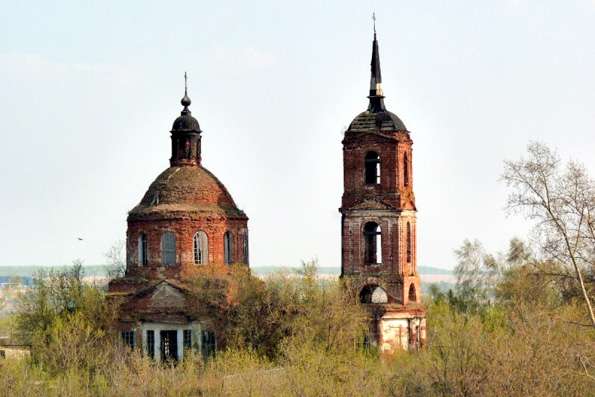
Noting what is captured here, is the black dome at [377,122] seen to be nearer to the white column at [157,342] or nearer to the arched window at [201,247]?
the arched window at [201,247]

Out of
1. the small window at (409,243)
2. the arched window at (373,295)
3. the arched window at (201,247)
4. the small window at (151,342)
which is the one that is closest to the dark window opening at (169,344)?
the small window at (151,342)

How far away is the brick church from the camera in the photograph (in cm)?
4950

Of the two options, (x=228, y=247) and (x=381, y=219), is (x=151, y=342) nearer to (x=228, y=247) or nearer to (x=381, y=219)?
(x=228, y=247)

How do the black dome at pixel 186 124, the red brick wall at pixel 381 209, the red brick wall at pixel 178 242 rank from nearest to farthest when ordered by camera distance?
the red brick wall at pixel 381 209, the red brick wall at pixel 178 242, the black dome at pixel 186 124

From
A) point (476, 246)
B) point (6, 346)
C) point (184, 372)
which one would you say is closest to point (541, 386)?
point (184, 372)

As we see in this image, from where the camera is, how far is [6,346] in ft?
186

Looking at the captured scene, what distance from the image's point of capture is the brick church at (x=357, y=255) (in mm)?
49500

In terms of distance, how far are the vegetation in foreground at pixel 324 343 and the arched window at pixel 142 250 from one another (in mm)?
1910

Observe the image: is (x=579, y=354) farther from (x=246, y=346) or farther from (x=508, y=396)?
(x=246, y=346)

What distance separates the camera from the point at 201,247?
171 feet

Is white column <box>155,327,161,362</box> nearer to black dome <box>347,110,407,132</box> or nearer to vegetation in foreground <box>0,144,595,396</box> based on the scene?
vegetation in foreground <box>0,144,595,396</box>

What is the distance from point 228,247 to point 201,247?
1.13 m

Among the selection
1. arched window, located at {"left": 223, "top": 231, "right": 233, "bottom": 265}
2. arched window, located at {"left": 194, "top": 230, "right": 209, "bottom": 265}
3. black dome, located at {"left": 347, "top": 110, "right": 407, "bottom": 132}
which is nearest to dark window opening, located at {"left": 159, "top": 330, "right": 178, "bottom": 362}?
arched window, located at {"left": 194, "top": 230, "right": 209, "bottom": 265}

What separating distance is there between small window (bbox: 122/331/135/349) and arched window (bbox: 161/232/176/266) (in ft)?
8.97
